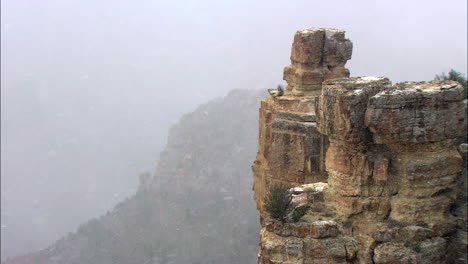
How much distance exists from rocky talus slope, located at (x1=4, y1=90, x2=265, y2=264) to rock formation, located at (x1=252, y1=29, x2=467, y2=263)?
25.1m

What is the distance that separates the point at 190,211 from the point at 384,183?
39.9 metres

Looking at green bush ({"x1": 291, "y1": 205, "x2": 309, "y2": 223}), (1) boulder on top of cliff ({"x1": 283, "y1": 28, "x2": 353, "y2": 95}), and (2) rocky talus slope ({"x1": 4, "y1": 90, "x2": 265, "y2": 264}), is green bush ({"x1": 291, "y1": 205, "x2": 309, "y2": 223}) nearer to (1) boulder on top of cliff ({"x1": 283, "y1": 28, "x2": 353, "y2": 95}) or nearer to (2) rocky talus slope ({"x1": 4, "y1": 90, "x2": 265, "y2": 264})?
(1) boulder on top of cliff ({"x1": 283, "y1": 28, "x2": 353, "y2": 95})

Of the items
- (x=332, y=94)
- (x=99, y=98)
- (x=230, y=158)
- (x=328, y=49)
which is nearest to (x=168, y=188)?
(x=230, y=158)

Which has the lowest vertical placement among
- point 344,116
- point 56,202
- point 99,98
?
point 56,202

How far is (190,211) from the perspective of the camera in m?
48.2

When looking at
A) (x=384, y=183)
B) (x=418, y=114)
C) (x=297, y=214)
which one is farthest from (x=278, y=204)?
(x=418, y=114)

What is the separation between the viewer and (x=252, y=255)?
35.1 metres

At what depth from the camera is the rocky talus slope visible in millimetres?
39156

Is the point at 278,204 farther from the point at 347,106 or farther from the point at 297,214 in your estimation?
the point at 347,106

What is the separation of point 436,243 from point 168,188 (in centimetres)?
4616

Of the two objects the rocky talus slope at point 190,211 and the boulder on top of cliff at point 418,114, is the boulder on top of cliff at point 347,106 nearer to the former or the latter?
the boulder on top of cliff at point 418,114

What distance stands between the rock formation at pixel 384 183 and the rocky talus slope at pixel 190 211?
25.1 metres

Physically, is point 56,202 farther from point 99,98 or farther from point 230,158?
point 230,158

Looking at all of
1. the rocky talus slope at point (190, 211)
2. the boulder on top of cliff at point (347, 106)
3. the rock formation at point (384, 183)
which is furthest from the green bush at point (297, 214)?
Result: the rocky talus slope at point (190, 211)
